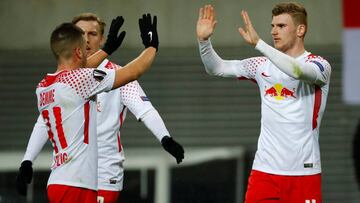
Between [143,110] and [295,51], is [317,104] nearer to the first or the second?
[295,51]

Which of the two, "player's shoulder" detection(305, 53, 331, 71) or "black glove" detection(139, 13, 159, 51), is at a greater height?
"black glove" detection(139, 13, 159, 51)

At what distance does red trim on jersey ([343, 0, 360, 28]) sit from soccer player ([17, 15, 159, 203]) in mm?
6195

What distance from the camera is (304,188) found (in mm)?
7035

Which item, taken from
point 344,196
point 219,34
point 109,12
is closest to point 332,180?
point 344,196

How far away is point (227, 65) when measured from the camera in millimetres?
7516

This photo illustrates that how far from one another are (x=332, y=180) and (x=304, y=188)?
233 inches

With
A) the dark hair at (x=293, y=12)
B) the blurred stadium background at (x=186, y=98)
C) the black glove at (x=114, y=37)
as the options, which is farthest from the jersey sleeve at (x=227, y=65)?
the blurred stadium background at (x=186, y=98)

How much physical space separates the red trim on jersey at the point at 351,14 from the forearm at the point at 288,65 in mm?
5536

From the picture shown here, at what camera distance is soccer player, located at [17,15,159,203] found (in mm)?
6359

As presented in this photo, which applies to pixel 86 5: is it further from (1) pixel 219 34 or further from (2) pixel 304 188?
(2) pixel 304 188

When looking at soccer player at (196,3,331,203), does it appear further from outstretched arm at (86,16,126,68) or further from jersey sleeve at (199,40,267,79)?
outstretched arm at (86,16,126,68)

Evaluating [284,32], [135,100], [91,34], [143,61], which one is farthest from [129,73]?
[91,34]

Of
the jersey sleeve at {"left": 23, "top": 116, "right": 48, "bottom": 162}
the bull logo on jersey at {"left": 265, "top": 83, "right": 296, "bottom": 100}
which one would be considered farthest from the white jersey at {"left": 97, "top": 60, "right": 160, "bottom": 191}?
the bull logo on jersey at {"left": 265, "top": 83, "right": 296, "bottom": 100}

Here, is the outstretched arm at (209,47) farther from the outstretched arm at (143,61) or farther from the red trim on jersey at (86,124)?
the red trim on jersey at (86,124)
